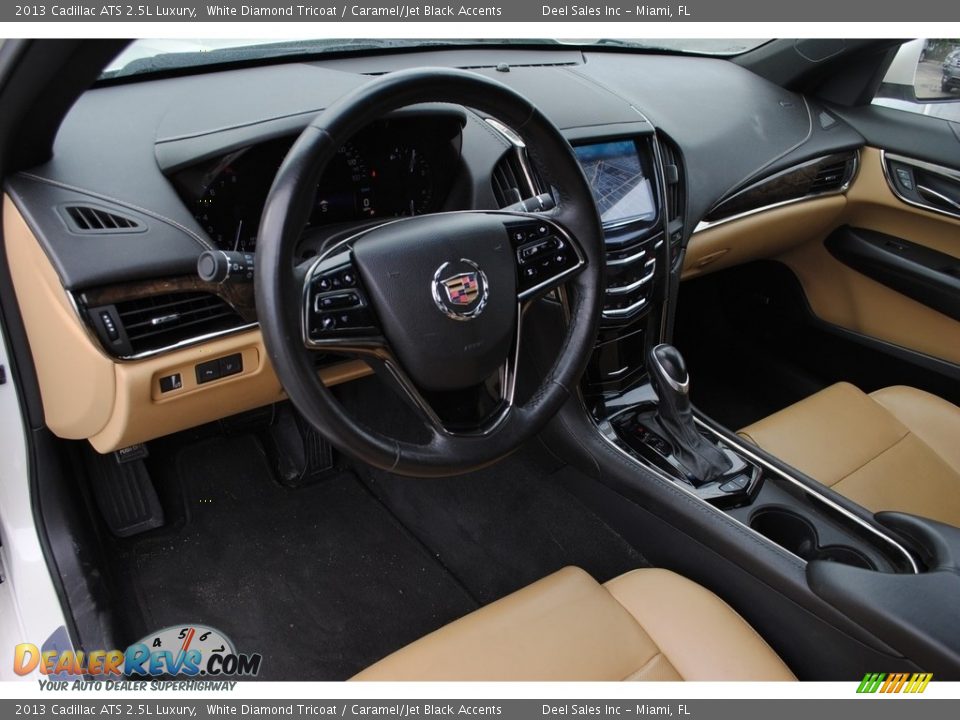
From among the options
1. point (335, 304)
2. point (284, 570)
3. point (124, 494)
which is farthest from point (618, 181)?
point (124, 494)

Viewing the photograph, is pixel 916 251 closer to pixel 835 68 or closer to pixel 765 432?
pixel 835 68

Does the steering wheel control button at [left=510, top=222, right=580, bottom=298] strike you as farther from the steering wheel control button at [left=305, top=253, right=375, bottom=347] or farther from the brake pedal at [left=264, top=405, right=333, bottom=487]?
the brake pedal at [left=264, top=405, right=333, bottom=487]

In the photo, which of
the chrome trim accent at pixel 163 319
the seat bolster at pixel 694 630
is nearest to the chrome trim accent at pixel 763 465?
the seat bolster at pixel 694 630

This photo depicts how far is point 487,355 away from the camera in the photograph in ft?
4.23

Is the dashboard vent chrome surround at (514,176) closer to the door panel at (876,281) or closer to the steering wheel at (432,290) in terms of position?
the steering wheel at (432,290)

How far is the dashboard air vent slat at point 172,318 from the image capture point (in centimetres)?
137

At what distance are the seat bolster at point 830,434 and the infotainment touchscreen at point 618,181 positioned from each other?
0.61 m

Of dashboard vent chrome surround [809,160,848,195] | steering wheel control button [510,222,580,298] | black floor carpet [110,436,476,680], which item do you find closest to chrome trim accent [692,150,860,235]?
dashboard vent chrome surround [809,160,848,195]

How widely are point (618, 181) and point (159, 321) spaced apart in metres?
1.09

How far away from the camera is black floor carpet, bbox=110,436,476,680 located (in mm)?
1856

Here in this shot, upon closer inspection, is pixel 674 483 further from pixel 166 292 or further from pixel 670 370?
pixel 166 292

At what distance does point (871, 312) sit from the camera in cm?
251

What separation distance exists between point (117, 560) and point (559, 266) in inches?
54.0

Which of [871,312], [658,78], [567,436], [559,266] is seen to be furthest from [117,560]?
[871,312]
